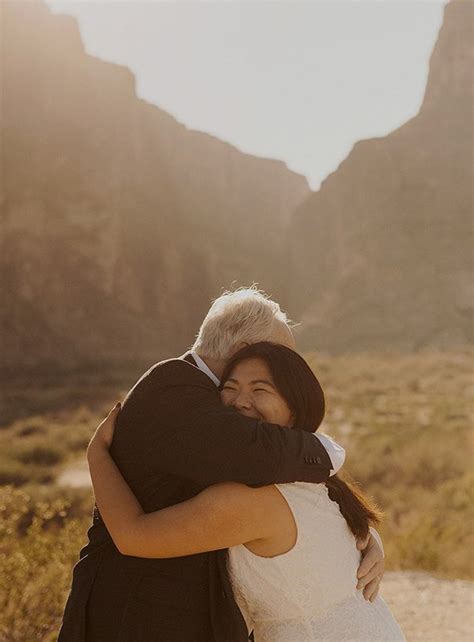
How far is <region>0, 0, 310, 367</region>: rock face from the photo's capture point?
40688 mm

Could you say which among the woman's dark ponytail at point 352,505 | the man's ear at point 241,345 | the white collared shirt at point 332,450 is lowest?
the woman's dark ponytail at point 352,505

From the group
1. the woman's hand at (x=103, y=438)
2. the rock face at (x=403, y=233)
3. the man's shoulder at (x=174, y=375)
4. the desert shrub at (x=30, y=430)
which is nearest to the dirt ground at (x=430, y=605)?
the woman's hand at (x=103, y=438)

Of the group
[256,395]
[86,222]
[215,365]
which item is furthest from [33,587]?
[86,222]

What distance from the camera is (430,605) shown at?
578cm

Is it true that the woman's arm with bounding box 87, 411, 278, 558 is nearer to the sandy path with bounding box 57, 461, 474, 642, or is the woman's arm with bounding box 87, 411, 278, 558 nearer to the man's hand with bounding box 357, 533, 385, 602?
the man's hand with bounding box 357, 533, 385, 602

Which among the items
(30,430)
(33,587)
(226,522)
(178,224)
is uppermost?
(226,522)

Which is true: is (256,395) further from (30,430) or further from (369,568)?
(30,430)

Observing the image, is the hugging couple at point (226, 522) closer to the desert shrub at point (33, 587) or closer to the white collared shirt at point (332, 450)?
the white collared shirt at point (332, 450)

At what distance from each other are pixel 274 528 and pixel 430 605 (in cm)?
473

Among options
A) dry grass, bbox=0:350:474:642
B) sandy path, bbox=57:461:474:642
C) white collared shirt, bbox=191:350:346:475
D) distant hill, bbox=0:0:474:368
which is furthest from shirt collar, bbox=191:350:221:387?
distant hill, bbox=0:0:474:368

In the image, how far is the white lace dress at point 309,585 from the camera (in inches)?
69.6

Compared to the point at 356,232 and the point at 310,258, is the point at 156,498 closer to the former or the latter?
the point at 356,232

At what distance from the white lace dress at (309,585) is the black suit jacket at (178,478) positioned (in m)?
0.07

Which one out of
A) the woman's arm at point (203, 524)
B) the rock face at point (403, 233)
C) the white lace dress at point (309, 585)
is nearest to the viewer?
the woman's arm at point (203, 524)
